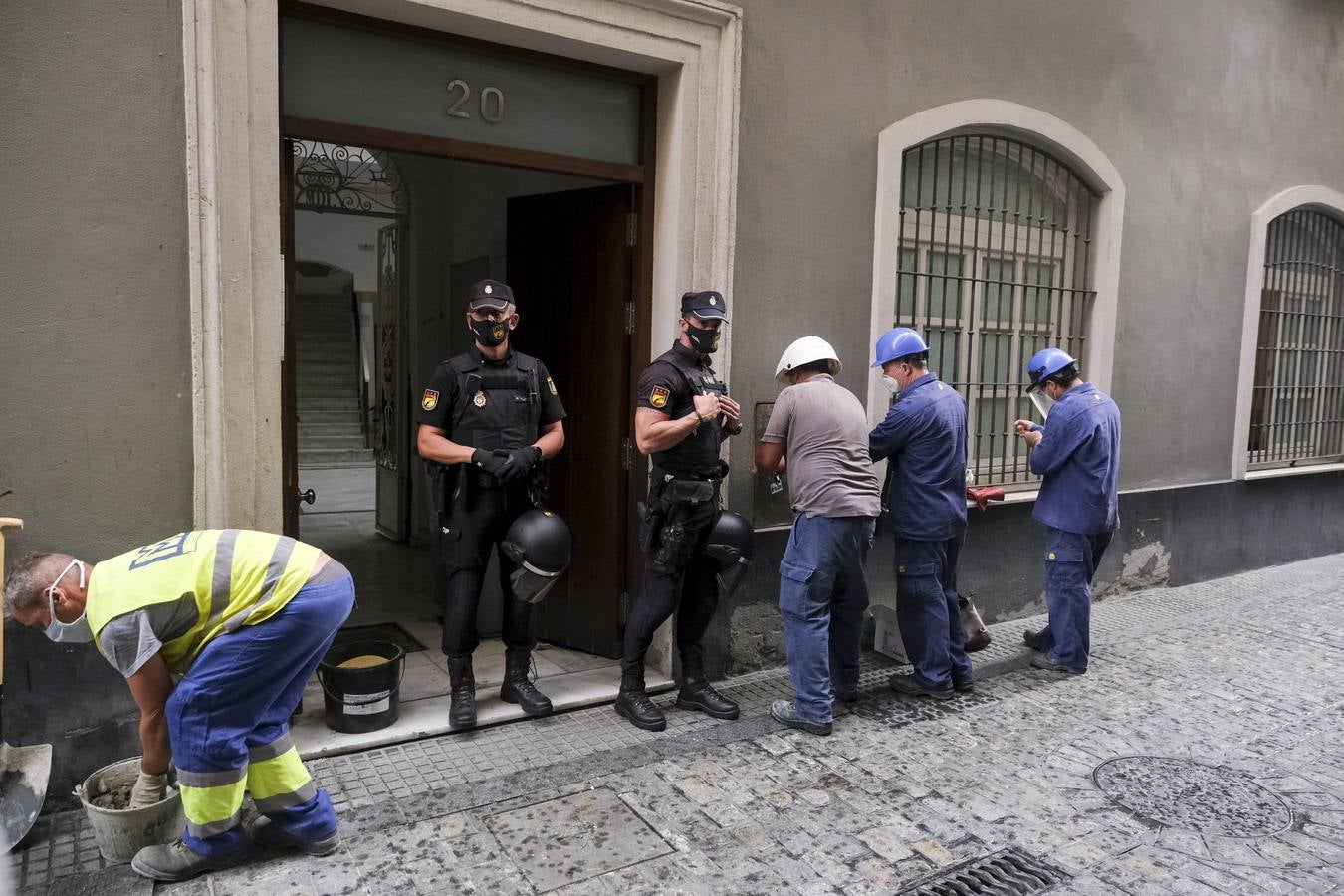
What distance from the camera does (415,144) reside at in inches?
166

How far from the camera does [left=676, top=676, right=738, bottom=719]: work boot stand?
14.8 ft

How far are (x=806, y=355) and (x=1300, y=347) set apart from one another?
253 inches

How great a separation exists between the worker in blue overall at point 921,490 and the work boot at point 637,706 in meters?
1.36

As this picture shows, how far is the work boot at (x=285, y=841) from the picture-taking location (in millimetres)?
3176

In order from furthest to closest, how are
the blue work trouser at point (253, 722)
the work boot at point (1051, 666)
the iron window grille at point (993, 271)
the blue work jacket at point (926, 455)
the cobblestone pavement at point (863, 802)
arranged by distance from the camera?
the iron window grille at point (993, 271), the work boot at point (1051, 666), the blue work jacket at point (926, 455), the cobblestone pavement at point (863, 802), the blue work trouser at point (253, 722)

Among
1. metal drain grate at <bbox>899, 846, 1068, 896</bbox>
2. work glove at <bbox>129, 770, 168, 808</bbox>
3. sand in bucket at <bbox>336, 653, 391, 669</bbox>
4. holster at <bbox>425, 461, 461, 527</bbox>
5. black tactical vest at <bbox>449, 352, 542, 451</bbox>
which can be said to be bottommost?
metal drain grate at <bbox>899, 846, 1068, 896</bbox>

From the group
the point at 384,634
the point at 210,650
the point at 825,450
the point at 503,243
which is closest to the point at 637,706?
the point at 825,450

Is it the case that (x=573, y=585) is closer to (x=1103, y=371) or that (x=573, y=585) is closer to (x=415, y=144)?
(x=415, y=144)

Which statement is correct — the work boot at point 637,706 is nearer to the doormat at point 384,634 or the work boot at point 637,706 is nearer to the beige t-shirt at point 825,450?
the beige t-shirt at point 825,450

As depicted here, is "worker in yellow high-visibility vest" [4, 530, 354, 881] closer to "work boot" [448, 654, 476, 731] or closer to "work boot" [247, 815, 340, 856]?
"work boot" [247, 815, 340, 856]

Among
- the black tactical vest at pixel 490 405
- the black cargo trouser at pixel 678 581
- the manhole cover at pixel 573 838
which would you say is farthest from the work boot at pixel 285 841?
the black tactical vest at pixel 490 405

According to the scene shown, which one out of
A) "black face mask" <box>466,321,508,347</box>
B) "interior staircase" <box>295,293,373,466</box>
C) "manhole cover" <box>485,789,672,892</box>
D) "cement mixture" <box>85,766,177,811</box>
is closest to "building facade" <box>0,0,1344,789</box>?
"cement mixture" <box>85,766,177,811</box>

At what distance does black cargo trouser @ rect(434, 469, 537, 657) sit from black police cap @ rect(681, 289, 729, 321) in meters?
1.13

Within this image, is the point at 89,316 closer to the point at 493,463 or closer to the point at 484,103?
the point at 493,463
